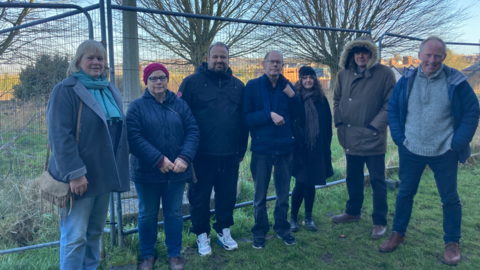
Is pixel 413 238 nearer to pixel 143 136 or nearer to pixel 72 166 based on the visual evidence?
pixel 143 136

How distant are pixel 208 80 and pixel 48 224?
7.80ft

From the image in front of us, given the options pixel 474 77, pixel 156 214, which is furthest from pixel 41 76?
pixel 474 77

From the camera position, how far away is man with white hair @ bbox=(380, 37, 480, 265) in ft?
10.2

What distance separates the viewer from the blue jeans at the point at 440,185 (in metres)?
3.21

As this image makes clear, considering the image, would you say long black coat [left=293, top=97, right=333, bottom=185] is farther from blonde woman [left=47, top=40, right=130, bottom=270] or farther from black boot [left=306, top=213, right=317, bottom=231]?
blonde woman [left=47, top=40, right=130, bottom=270]

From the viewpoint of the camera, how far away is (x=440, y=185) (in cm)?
329

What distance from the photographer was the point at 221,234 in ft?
11.8

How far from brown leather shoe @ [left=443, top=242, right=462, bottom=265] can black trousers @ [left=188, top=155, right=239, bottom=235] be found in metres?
2.19

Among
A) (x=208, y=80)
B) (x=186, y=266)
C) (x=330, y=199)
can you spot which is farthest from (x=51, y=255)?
(x=330, y=199)

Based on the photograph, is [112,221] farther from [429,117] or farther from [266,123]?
[429,117]

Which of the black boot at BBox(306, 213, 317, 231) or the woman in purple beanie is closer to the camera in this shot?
the woman in purple beanie

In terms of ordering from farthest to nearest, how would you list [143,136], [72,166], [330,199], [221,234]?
1. [330,199]
2. [221,234]
3. [143,136]
4. [72,166]

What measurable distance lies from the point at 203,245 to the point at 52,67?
7.40 ft

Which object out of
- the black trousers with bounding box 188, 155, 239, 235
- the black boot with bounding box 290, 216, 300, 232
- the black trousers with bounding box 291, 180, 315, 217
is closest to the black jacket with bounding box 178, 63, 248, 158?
the black trousers with bounding box 188, 155, 239, 235
